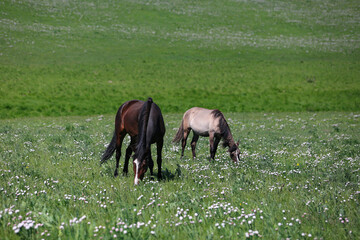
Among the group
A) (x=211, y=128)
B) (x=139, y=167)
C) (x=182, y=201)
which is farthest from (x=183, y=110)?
(x=182, y=201)

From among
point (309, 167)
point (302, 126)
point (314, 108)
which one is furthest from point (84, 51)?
point (309, 167)

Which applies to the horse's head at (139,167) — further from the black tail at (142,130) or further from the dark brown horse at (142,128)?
the black tail at (142,130)

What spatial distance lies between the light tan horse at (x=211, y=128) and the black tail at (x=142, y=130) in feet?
14.9

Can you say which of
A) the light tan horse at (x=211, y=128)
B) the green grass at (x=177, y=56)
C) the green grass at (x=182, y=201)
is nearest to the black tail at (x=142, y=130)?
the green grass at (x=182, y=201)

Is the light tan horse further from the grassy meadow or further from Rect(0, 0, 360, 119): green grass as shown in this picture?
Rect(0, 0, 360, 119): green grass

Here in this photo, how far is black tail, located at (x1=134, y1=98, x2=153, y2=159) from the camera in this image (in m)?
7.72

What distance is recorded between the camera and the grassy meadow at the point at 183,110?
17.8 ft

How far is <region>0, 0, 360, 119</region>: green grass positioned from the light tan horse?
22.9 metres

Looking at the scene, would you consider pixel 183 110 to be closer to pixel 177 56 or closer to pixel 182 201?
pixel 177 56

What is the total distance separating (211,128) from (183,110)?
24351 mm

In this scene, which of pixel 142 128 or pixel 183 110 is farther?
pixel 183 110

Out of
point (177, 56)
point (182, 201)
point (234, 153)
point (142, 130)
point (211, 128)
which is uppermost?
point (142, 130)

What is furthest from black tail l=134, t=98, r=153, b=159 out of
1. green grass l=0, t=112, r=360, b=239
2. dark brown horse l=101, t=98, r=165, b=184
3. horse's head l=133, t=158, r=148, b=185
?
green grass l=0, t=112, r=360, b=239

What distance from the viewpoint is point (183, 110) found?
37.3m
